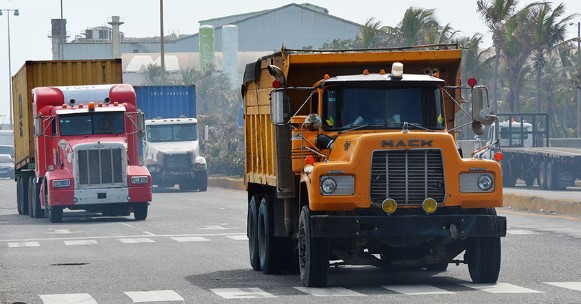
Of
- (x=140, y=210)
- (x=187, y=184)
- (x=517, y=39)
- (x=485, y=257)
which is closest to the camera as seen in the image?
(x=485, y=257)

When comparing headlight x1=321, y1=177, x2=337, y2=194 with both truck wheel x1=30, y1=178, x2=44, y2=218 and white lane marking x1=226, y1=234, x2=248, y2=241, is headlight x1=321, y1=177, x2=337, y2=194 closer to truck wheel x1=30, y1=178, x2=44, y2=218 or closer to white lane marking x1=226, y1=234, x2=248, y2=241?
white lane marking x1=226, y1=234, x2=248, y2=241

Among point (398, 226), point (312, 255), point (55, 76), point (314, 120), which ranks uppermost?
point (55, 76)

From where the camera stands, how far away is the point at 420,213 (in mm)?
15719

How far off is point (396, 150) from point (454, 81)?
9.20 ft

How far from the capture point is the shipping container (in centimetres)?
5525

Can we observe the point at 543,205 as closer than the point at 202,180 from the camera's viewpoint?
Yes

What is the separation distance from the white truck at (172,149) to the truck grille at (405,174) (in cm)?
4083

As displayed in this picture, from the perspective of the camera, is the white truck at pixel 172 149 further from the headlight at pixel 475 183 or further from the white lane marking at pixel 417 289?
the headlight at pixel 475 183

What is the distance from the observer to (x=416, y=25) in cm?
7100

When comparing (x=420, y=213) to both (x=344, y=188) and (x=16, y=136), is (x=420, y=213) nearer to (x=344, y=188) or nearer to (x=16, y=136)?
(x=344, y=188)

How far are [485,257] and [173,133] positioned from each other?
4124 centimetres

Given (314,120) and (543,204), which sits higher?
(314,120)

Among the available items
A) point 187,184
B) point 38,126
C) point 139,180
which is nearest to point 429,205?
point 139,180

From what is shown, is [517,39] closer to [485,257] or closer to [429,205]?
[485,257]
